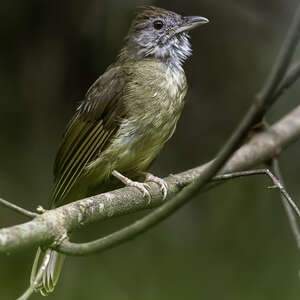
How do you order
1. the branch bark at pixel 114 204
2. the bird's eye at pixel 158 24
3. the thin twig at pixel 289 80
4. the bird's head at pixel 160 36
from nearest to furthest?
the thin twig at pixel 289 80, the branch bark at pixel 114 204, the bird's head at pixel 160 36, the bird's eye at pixel 158 24

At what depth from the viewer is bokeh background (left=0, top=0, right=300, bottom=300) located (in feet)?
14.6

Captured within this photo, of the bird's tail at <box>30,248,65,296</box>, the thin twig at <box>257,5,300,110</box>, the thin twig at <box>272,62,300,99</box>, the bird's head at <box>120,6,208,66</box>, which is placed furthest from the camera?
the bird's head at <box>120,6,208,66</box>

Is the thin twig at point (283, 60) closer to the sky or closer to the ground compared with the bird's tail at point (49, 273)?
closer to the sky

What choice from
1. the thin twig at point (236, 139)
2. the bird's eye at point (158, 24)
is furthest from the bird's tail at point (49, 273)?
the bird's eye at point (158, 24)

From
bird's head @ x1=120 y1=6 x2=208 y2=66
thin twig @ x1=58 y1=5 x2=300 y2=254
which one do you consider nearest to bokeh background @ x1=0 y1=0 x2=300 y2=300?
bird's head @ x1=120 y1=6 x2=208 y2=66

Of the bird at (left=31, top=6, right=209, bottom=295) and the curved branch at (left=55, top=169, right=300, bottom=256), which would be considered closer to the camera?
the curved branch at (left=55, top=169, right=300, bottom=256)

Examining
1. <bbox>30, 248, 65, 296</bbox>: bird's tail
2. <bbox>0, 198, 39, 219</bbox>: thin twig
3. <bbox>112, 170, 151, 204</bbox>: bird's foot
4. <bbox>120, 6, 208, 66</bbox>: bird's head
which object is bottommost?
<bbox>30, 248, 65, 296</bbox>: bird's tail

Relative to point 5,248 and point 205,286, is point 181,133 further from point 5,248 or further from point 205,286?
point 5,248

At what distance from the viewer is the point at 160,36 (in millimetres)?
4504

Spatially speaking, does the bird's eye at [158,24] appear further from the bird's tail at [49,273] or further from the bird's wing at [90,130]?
the bird's tail at [49,273]

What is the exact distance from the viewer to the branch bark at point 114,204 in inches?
94.0

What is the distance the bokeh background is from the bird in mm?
625

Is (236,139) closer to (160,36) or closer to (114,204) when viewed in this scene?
(114,204)

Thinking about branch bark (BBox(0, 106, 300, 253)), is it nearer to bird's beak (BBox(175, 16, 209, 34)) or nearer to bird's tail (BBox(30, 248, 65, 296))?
bird's tail (BBox(30, 248, 65, 296))
